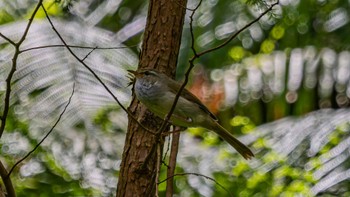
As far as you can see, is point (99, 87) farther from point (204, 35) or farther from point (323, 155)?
point (323, 155)

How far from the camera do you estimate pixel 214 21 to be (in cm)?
530

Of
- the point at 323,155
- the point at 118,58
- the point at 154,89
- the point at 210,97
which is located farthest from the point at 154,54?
the point at 210,97

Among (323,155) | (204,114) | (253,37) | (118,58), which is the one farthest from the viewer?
(253,37)

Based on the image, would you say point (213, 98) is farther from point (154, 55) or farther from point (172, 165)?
point (172, 165)

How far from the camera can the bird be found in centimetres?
291

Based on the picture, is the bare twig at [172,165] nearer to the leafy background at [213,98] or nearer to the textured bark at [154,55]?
the textured bark at [154,55]

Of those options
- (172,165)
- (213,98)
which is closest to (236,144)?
(172,165)

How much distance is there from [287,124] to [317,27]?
1.05 meters

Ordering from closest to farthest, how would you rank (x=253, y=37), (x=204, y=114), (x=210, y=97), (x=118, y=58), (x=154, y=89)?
(x=154, y=89), (x=204, y=114), (x=118, y=58), (x=210, y=97), (x=253, y=37)

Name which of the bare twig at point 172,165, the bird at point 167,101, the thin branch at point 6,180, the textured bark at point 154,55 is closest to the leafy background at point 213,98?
the textured bark at point 154,55

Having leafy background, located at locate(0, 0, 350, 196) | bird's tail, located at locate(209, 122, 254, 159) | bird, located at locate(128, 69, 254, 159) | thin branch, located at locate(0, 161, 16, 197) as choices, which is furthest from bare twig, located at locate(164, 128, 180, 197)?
leafy background, located at locate(0, 0, 350, 196)

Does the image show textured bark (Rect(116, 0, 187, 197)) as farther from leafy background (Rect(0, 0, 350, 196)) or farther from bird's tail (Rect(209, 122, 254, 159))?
leafy background (Rect(0, 0, 350, 196))

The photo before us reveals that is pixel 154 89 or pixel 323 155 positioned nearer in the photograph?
pixel 154 89

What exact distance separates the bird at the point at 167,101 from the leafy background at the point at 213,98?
863 mm
